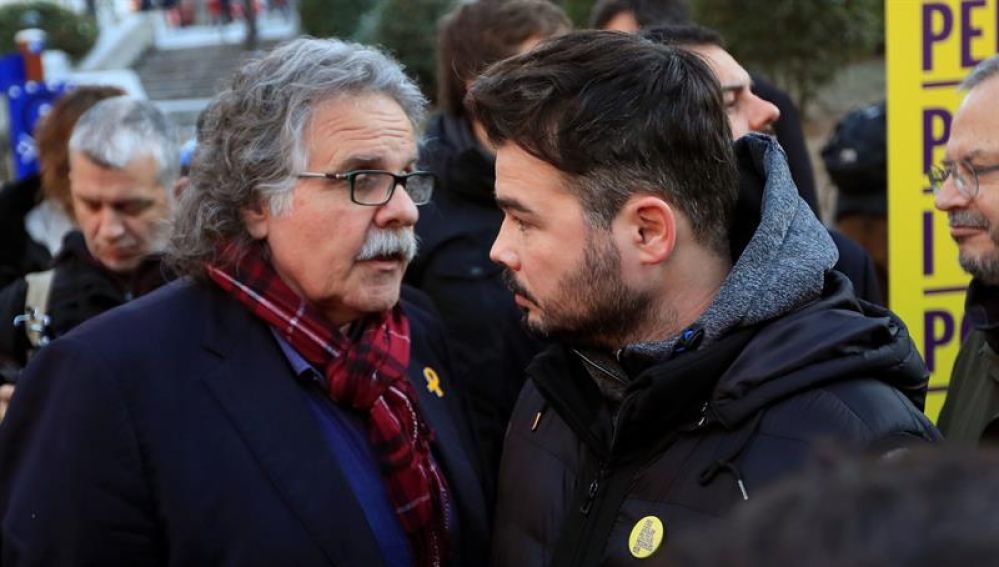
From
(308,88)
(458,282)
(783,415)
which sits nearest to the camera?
(783,415)

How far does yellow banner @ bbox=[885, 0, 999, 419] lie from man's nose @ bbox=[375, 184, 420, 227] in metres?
1.86

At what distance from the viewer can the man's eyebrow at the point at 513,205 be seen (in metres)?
2.19

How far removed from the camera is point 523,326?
2578 millimetres

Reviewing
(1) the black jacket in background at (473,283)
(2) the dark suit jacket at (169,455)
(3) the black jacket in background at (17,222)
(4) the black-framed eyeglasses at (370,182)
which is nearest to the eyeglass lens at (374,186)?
(4) the black-framed eyeglasses at (370,182)

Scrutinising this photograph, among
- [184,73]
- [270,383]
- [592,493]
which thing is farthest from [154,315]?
[184,73]

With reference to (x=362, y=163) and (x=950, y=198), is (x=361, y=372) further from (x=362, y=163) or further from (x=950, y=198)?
(x=950, y=198)

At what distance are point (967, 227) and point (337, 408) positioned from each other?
1589 millimetres

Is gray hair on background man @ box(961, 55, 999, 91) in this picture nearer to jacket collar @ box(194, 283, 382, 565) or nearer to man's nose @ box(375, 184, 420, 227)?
man's nose @ box(375, 184, 420, 227)

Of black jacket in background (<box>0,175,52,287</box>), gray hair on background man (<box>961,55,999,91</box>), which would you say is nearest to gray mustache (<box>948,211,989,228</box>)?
gray hair on background man (<box>961,55,999,91</box>)

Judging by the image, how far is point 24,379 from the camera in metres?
2.45

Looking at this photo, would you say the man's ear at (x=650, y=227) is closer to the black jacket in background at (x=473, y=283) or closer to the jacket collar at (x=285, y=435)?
the jacket collar at (x=285, y=435)

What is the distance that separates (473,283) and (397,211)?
1013mm

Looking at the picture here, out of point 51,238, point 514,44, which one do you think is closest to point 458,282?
point 514,44

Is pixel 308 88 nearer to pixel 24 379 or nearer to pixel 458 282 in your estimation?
pixel 24 379
